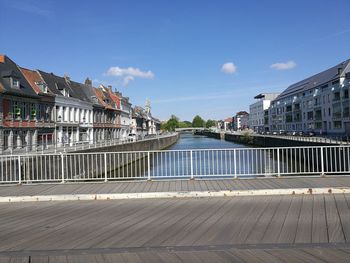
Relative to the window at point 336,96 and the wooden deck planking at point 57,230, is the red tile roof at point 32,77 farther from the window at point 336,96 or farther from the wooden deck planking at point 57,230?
the window at point 336,96

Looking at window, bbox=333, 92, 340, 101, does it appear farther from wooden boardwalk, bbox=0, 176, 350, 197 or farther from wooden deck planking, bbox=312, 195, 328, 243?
wooden deck planking, bbox=312, 195, 328, 243

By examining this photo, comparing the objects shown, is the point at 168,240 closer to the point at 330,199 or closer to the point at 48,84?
the point at 330,199

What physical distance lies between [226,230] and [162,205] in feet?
9.25

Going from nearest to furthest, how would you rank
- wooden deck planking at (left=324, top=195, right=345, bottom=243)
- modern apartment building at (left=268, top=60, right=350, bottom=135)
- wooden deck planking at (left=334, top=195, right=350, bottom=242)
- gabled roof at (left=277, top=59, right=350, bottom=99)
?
wooden deck planking at (left=324, top=195, right=345, bottom=243) → wooden deck planking at (left=334, top=195, right=350, bottom=242) → modern apartment building at (left=268, top=60, right=350, bottom=135) → gabled roof at (left=277, top=59, right=350, bottom=99)

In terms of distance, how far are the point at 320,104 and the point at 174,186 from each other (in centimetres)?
8248

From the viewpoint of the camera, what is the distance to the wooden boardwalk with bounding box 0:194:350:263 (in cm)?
571

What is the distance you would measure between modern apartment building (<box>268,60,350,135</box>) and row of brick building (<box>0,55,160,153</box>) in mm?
41366

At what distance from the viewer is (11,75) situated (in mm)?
38656

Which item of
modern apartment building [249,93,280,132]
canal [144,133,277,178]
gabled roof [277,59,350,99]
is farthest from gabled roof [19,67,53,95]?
modern apartment building [249,93,280,132]

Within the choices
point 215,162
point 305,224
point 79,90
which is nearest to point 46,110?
point 79,90

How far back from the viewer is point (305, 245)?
5.98 metres

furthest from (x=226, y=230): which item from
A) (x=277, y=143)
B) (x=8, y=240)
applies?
(x=277, y=143)

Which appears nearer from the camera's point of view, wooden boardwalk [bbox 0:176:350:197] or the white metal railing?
wooden boardwalk [bbox 0:176:350:197]

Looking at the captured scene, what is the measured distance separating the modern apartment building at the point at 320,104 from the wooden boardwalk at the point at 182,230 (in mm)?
63072
